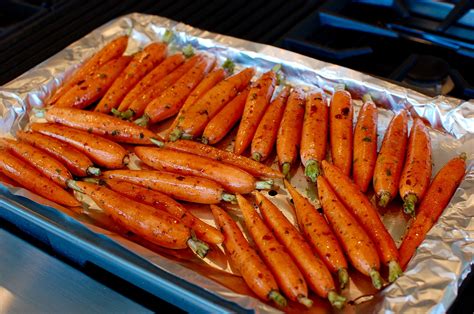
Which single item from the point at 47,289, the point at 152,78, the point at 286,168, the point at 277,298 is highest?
the point at 152,78

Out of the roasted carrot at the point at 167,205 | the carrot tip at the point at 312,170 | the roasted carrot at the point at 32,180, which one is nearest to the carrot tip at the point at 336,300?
the roasted carrot at the point at 167,205

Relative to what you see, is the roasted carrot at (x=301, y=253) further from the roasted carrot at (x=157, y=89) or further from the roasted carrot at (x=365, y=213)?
the roasted carrot at (x=157, y=89)

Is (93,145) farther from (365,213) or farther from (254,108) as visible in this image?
(365,213)

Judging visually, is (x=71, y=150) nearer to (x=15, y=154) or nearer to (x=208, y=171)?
(x=15, y=154)

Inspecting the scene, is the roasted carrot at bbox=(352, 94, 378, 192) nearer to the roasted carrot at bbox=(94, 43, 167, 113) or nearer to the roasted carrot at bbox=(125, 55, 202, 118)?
the roasted carrot at bbox=(125, 55, 202, 118)

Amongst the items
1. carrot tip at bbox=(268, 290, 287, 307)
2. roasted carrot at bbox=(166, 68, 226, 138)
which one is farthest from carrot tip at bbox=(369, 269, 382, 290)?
roasted carrot at bbox=(166, 68, 226, 138)

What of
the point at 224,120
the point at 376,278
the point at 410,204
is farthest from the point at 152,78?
the point at 376,278

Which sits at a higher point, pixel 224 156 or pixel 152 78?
pixel 152 78
